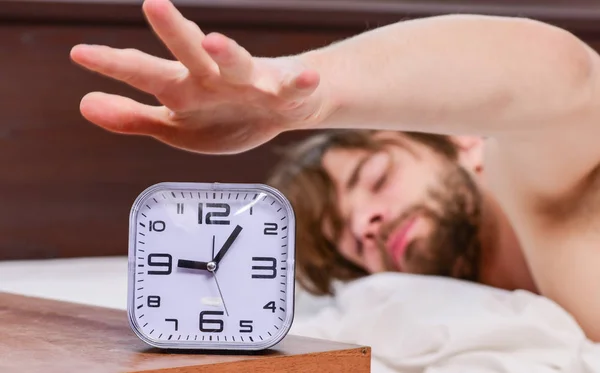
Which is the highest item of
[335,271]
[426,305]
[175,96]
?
[175,96]

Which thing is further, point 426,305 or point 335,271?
point 335,271

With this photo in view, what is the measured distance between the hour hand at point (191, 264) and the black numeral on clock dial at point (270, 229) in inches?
2.4

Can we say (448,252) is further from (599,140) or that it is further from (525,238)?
(599,140)

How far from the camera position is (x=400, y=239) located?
1747 millimetres

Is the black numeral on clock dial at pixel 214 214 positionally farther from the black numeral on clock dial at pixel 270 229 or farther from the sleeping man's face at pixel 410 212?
the sleeping man's face at pixel 410 212

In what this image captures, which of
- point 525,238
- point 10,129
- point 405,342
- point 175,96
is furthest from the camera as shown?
point 10,129

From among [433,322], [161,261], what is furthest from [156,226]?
[433,322]

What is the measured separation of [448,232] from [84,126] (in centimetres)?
92

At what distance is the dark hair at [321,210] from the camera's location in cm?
183

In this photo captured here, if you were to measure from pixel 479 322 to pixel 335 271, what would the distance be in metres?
0.66

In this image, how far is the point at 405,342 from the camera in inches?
48.5

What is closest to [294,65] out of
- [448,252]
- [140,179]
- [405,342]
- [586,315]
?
[405,342]

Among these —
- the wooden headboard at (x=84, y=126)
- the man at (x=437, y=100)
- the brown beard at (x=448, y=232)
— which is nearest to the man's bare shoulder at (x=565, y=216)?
the man at (x=437, y=100)

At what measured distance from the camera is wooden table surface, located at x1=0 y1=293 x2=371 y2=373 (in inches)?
27.4
